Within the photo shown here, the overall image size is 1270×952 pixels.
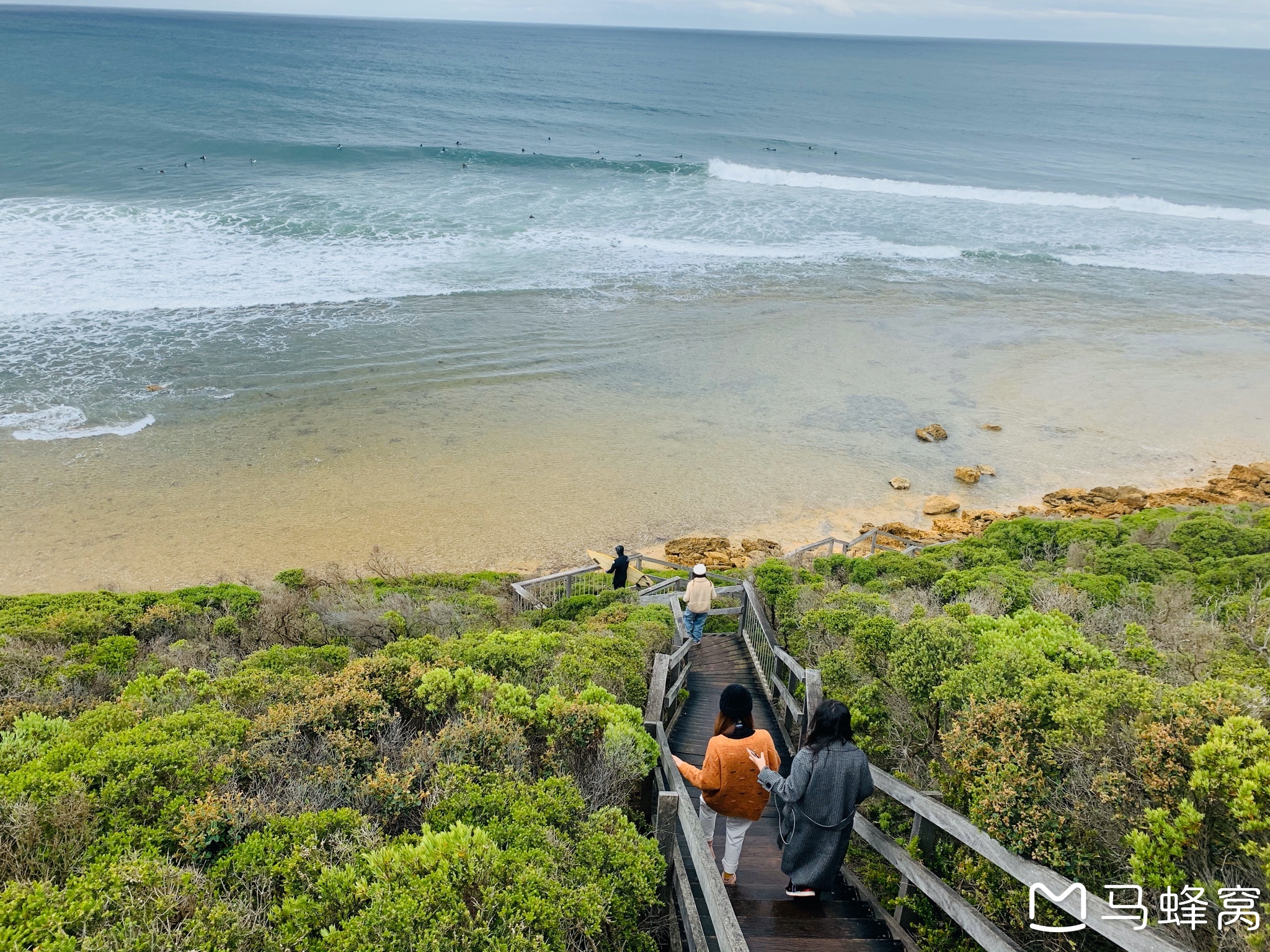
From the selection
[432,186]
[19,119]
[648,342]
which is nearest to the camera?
[648,342]

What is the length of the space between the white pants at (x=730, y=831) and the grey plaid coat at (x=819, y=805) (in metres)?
0.28

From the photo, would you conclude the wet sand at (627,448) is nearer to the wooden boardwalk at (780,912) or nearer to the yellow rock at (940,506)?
the yellow rock at (940,506)

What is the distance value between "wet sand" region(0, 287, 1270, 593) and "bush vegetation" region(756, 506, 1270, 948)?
26.9 feet

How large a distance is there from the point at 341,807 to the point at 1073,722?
434 cm

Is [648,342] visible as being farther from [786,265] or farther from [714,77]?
[714,77]

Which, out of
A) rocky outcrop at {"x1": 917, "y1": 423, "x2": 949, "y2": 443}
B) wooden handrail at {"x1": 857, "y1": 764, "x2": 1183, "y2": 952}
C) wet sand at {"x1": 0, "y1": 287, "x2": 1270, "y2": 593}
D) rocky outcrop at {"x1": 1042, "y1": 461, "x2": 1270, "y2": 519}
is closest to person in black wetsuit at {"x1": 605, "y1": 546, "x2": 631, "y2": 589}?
wet sand at {"x1": 0, "y1": 287, "x2": 1270, "y2": 593}

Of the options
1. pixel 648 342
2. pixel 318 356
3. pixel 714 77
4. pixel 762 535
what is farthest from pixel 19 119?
pixel 714 77

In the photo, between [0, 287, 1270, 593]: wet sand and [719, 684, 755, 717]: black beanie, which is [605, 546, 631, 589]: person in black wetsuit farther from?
[719, 684, 755, 717]: black beanie

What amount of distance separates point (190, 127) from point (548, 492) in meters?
52.5

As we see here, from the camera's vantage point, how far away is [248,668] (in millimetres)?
7555

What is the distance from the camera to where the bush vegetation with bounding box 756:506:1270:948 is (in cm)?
336

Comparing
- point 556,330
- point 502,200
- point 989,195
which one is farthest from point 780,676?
point 989,195

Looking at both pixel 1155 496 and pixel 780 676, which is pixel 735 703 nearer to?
pixel 780 676

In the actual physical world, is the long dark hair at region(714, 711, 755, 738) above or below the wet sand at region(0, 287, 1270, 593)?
above
